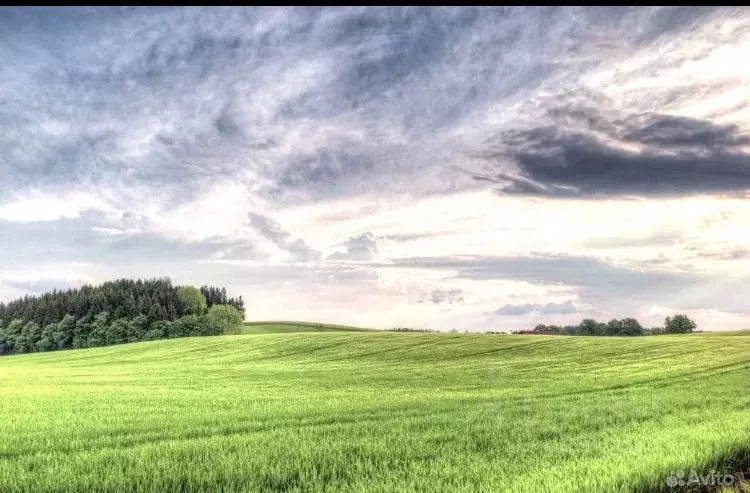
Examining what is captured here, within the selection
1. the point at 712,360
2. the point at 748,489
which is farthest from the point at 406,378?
the point at 748,489

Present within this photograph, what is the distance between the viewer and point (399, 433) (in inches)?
313

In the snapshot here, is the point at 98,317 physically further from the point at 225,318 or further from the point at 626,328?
the point at 626,328

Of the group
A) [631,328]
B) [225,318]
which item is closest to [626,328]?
[631,328]

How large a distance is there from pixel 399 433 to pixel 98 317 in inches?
2300

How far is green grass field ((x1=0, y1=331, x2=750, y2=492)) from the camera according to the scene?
18.0 feet

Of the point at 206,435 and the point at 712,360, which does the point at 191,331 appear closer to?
the point at 712,360

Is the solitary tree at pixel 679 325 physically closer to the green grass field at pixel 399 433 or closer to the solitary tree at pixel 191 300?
the green grass field at pixel 399 433

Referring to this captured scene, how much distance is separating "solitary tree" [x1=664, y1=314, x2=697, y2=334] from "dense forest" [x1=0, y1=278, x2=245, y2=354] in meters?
46.5

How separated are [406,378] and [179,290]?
48.9m

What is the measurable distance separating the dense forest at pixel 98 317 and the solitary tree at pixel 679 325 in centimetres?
4651

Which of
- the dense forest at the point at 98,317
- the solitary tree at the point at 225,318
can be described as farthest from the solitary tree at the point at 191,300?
the solitary tree at the point at 225,318

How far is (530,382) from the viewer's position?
18250 mm

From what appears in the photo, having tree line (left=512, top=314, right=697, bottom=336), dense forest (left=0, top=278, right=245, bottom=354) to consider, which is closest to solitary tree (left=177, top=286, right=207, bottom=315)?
dense forest (left=0, top=278, right=245, bottom=354)

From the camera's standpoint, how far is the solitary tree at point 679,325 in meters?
38.1
